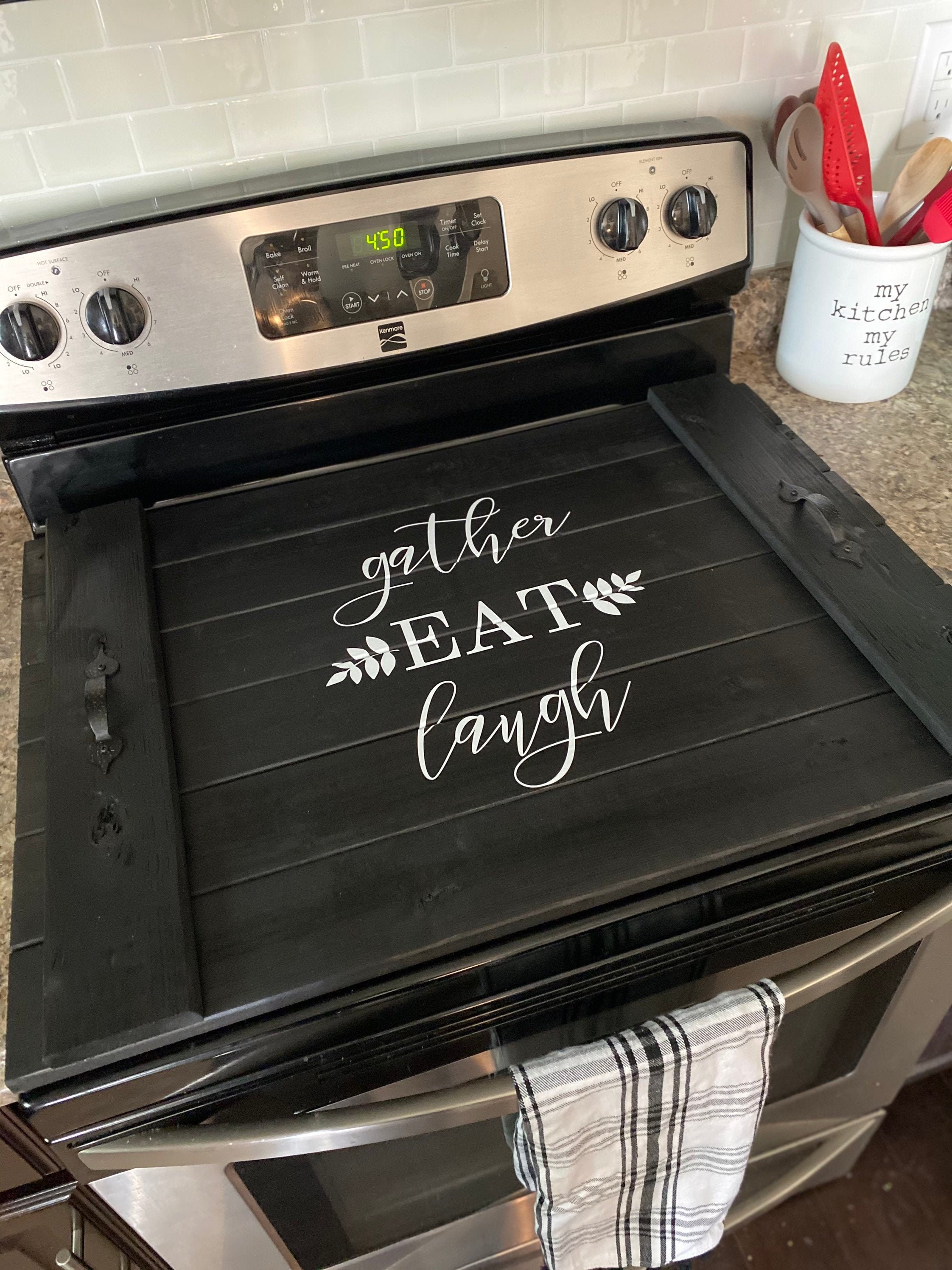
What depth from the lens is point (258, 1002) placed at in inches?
19.3

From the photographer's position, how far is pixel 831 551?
2.34ft

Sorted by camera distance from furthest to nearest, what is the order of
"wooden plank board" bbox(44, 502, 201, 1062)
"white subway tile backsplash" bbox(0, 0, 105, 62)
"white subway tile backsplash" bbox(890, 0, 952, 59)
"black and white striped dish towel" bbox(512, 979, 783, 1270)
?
"white subway tile backsplash" bbox(890, 0, 952, 59)
"white subway tile backsplash" bbox(0, 0, 105, 62)
"black and white striped dish towel" bbox(512, 979, 783, 1270)
"wooden plank board" bbox(44, 502, 201, 1062)

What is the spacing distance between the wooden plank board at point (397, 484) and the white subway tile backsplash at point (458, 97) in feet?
0.93

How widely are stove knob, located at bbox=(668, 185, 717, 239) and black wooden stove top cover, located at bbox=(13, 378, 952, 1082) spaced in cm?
20

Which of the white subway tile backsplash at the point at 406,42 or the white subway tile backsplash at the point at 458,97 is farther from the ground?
the white subway tile backsplash at the point at 406,42

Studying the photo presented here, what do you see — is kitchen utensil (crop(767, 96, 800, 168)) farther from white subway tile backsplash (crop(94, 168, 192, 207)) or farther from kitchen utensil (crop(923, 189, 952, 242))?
white subway tile backsplash (crop(94, 168, 192, 207))

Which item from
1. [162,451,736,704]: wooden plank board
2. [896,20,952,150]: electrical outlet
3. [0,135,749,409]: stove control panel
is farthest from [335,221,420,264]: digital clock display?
[896,20,952,150]: electrical outlet

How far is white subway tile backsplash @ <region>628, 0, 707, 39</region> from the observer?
830 mm

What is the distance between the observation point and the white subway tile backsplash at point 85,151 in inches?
29.9

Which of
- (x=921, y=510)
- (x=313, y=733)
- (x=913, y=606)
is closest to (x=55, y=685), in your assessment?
(x=313, y=733)

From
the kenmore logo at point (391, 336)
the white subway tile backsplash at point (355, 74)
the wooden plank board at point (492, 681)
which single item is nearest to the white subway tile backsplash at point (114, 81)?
the white subway tile backsplash at point (355, 74)

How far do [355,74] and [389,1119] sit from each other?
817mm

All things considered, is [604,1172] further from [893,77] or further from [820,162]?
[893,77]

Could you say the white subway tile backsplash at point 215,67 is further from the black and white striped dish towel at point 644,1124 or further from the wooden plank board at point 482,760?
the black and white striped dish towel at point 644,1124
